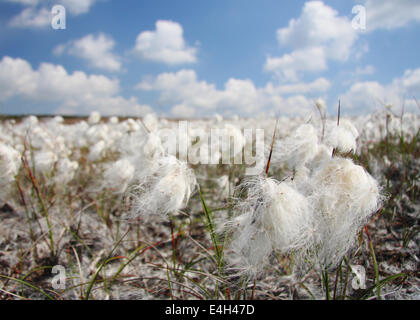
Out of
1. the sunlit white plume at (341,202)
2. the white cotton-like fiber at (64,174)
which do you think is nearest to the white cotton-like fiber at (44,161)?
the white cotton-like fiber at (64,174)

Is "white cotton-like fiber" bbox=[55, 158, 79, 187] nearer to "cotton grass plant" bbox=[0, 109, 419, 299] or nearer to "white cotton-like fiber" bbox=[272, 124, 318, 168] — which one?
"cotton grass plant" bbox=[0, 109, 419, 299]

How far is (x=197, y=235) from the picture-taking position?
8.61ft

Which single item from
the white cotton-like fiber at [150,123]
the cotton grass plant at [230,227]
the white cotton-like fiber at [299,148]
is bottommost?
the cotton grass plant at [230,227]

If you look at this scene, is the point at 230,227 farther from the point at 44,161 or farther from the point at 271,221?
the point at 44,161

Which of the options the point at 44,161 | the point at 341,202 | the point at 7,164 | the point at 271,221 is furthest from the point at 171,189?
the point at 44,161

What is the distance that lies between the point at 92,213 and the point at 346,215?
2996 mm

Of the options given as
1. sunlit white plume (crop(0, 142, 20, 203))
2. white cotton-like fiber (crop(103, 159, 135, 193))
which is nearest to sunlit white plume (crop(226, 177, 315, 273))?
white cotton-like fiber (crop(103, 159, 135, 193))

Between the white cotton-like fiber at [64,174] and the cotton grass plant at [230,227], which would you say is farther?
the white cotton-like fiber at [64,174]

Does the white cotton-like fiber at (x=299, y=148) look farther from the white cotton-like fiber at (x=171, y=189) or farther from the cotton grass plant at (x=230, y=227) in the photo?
the white cotton-like fiber at (x=171, y=189)

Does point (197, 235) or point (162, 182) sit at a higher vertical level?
point (162, 182)

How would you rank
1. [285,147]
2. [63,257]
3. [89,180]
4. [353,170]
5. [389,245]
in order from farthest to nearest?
[89,180], [63,257], [389,245], [285,147], [353,170]

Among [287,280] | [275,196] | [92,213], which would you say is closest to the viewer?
[275,196]
